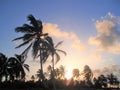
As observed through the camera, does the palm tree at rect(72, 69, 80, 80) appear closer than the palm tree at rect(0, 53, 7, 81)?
No

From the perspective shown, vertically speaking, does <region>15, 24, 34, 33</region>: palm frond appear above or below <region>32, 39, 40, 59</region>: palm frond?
above

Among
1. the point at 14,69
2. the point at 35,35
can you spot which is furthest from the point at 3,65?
the point at 35,35

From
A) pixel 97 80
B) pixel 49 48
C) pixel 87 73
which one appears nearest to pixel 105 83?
pixel 97 80

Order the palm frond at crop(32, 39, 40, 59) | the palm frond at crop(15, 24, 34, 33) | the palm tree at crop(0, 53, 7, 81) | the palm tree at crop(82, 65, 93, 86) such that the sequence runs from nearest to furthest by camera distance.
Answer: the palm frond at crop(32, 39, 40, 59) < the palm frond at crop(15, 24, 34, 33) < the palm tree at crop(0, 53, 7, 81) < the palm tree at crop(82, 65, 93, 86)

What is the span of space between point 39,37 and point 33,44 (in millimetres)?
2139

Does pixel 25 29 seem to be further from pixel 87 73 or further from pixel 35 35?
pixel 87 73

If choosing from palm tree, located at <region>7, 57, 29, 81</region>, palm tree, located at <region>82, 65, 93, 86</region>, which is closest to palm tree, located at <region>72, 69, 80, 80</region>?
palm tree, located at <region>82, 65, 93, 86</region>

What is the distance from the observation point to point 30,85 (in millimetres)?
56250

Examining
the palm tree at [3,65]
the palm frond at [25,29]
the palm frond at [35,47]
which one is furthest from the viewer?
the palm tree at [3,65]

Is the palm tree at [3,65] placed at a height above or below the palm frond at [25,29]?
below

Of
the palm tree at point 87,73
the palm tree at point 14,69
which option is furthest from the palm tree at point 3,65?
the palm tree at point 87,73

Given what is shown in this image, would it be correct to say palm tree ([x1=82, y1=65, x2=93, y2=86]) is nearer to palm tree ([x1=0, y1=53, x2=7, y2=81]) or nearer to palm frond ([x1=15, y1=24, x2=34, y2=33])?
palm tree ([x1=0, y1=53, x2=7, y2=81])

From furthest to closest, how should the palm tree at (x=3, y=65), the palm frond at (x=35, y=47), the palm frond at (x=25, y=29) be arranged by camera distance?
the palm tree at (x=3, y=65) → the palm frond at (x=25, y=29) → the palm frond at (x=35, y=47)

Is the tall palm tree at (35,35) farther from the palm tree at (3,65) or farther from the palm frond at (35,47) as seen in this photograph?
the palm tree at (3,65)
